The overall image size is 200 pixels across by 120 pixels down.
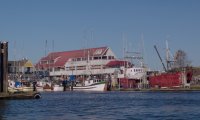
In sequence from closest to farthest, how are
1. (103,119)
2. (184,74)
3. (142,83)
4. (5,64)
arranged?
1. (103,119)
2. (5,64)
3. (184,74)
4. (142,83)

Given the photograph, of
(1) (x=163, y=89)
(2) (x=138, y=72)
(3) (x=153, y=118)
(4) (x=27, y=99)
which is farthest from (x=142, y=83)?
(3) (x=153, y=118)

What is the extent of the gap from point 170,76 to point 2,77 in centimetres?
8475

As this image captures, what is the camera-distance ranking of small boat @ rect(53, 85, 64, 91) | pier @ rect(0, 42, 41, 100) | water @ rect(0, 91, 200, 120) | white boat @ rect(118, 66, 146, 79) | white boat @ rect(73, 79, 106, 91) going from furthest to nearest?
small boat @ rect(53, 85, 64, 91) < white boat @ rect(118, 66, 146, 79) < white boat @ rect(73, 79, 106, 91) < pier @ rect(0, 42, 41, 100) < water @ rect(0, 91, 200, 120)

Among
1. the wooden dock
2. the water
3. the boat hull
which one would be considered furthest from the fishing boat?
the water

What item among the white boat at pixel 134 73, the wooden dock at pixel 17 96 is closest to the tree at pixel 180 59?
the white boat at pixel 134 73

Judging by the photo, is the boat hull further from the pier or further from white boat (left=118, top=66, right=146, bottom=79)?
the pier

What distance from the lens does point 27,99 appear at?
90500 millimetres

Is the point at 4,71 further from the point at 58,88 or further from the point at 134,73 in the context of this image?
the point at 58,88

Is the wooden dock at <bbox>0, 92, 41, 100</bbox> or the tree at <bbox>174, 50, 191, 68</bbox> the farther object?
the tree at <bbox>174, 50, 191, 68</bbox>

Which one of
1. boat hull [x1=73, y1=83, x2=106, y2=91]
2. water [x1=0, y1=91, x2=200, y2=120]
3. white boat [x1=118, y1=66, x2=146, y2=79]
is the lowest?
water [x1=0, y1=91, x2=200, y2=120]

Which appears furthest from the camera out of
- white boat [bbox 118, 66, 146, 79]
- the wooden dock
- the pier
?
white boat [bbox 118, 66, 146, 79]

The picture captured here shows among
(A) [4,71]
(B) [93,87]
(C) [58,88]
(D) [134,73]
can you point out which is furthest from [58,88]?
(A) [4,71]

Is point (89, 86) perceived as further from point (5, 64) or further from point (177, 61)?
point (5, 64)

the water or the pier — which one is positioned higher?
the pier
